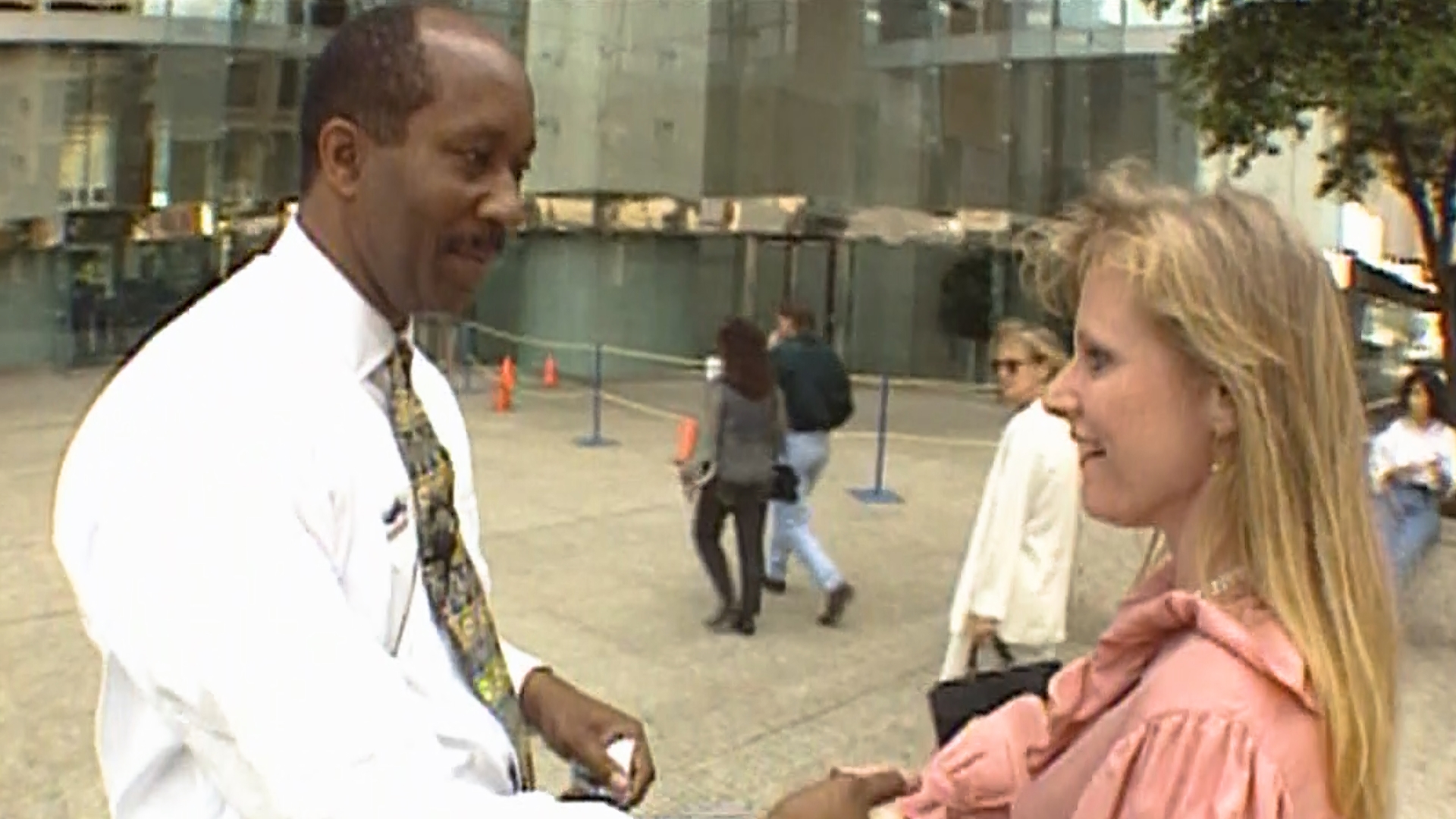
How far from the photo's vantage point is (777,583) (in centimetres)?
950

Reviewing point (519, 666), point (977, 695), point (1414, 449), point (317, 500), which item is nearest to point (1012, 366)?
point (1414, 449)

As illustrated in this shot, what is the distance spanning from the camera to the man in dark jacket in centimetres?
929

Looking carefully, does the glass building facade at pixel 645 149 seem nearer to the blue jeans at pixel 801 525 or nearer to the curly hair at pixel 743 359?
the blue jeans at pixel 801 525

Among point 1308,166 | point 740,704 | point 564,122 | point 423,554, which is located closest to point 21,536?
point 740,704

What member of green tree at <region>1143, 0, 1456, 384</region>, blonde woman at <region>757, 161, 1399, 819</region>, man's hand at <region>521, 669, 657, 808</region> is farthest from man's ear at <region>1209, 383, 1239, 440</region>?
green tree at <region>1143, 0, 1456, 384</region>

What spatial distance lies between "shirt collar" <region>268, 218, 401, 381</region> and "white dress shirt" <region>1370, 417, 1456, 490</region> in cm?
761

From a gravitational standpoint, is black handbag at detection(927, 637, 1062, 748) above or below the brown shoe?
above

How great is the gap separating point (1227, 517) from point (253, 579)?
3.03 feet

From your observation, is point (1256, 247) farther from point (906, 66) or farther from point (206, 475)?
point (906, 66)

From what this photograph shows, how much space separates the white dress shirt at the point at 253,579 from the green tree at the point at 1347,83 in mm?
8339

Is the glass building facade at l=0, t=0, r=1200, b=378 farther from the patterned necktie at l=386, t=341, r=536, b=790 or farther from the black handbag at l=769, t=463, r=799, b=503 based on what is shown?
the patterned necktie at l=386, t=341, r=536, b=790

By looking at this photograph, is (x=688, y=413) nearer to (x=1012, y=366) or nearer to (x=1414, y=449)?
(x=1414, y=449)

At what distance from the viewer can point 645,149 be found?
24.8 m

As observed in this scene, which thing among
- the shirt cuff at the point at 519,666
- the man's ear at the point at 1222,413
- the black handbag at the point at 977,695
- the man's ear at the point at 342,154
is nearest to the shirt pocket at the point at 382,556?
the man's ear at the point at 342,154
